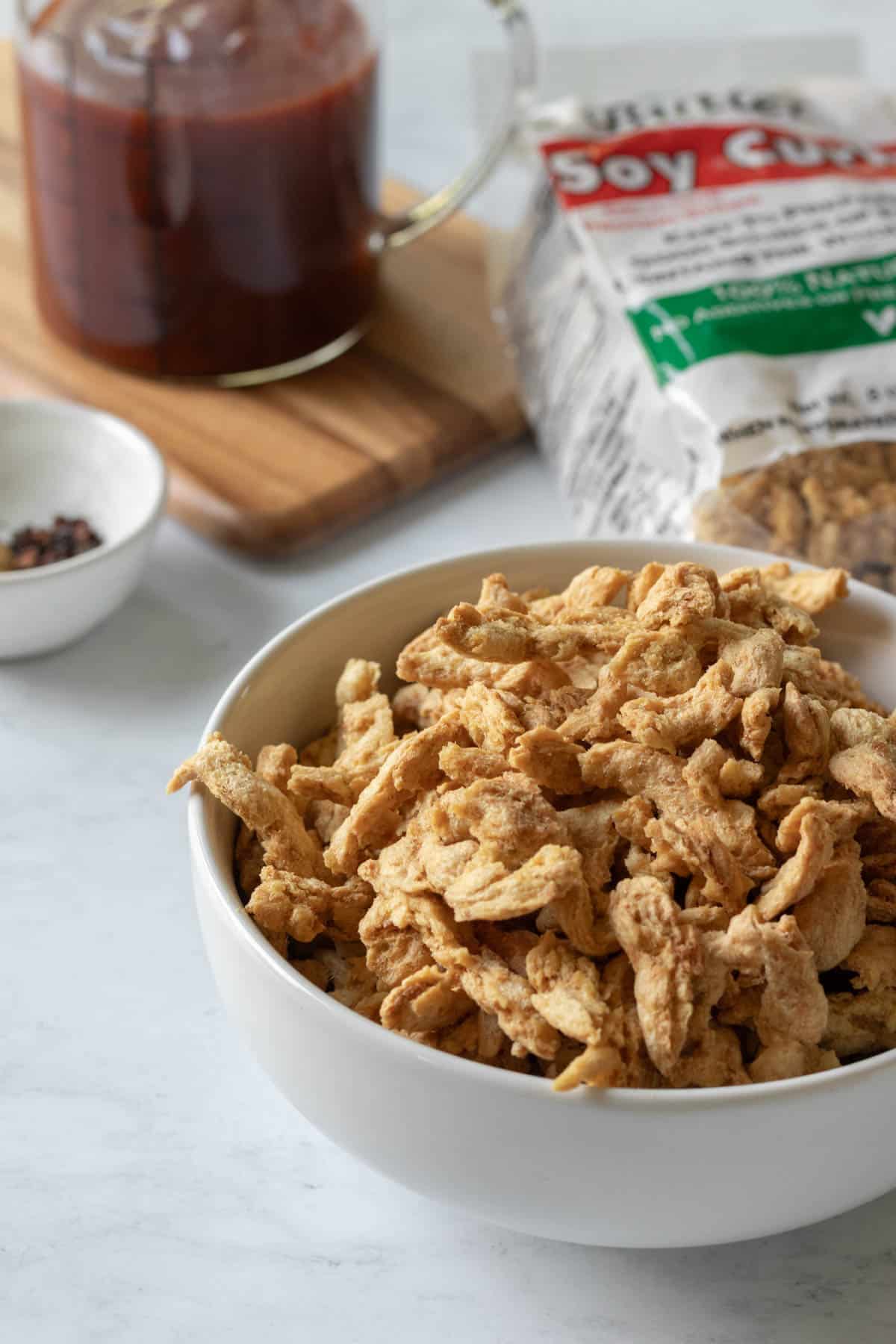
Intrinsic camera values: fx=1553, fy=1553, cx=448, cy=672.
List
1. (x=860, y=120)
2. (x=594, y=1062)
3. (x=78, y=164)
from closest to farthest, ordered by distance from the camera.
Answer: (x=594, y=1062)
(x=78, y=164)
(x=860, y=120)

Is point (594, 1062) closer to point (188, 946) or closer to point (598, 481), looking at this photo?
point (188, 946)

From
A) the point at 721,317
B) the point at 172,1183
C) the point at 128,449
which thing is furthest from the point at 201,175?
the point at 172,1183

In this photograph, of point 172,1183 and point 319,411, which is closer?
point 172,1183

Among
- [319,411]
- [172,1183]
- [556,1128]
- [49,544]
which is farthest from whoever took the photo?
[319,411]

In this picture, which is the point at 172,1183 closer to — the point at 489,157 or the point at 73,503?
the point at 73,503

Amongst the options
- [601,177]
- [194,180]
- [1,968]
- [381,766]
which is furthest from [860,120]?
[1,968]

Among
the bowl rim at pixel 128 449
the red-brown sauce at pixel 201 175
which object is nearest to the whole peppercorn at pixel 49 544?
the bowl rim at pixel 128 449

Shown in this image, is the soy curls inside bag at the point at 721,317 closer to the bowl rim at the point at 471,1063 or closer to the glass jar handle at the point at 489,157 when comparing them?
the glass jar handle at the point at 489,157
